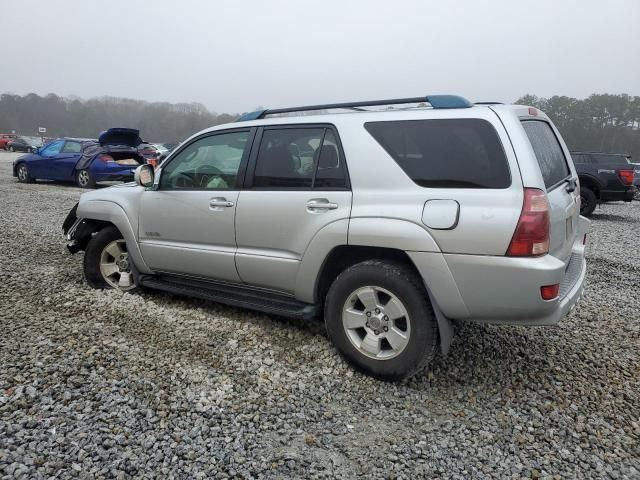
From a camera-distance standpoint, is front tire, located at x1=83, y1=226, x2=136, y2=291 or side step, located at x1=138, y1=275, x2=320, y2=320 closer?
side step, located at x1=138, y1=275, x2=320, y2=320

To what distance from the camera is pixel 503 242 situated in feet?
9.25

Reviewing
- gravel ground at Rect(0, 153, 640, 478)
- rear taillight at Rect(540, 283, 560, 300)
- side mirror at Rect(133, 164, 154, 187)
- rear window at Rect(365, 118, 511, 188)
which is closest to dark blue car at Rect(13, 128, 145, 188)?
side mirror at Rect(133, 164, 154, 187)

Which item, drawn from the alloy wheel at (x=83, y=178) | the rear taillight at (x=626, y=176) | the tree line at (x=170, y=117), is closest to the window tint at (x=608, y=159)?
the rear taillight at (x=626, y=176)

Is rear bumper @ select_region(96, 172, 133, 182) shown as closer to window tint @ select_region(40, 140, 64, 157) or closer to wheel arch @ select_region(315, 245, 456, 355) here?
window tint @ select_region(40, 140, 64, 157)

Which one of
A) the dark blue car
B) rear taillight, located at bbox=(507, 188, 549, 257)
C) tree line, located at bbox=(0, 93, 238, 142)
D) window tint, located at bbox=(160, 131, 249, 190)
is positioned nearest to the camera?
rear taillight, located at bbox=(507, 188, 549, 257)

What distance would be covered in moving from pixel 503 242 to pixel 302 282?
1420mm

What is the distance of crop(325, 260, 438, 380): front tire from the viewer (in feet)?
10.2

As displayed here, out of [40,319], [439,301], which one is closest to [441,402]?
[439,301]

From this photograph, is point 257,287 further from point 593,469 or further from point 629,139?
point 629,139

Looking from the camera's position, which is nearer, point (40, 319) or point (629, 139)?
point (40, 319)

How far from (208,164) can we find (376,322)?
200 centimetres

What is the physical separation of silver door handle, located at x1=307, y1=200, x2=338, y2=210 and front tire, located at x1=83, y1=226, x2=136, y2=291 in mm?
2262

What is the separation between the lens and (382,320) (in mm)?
3240

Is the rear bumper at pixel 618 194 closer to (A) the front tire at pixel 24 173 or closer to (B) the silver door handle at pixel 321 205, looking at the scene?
(B) the silver door handle at pixel 321 205
